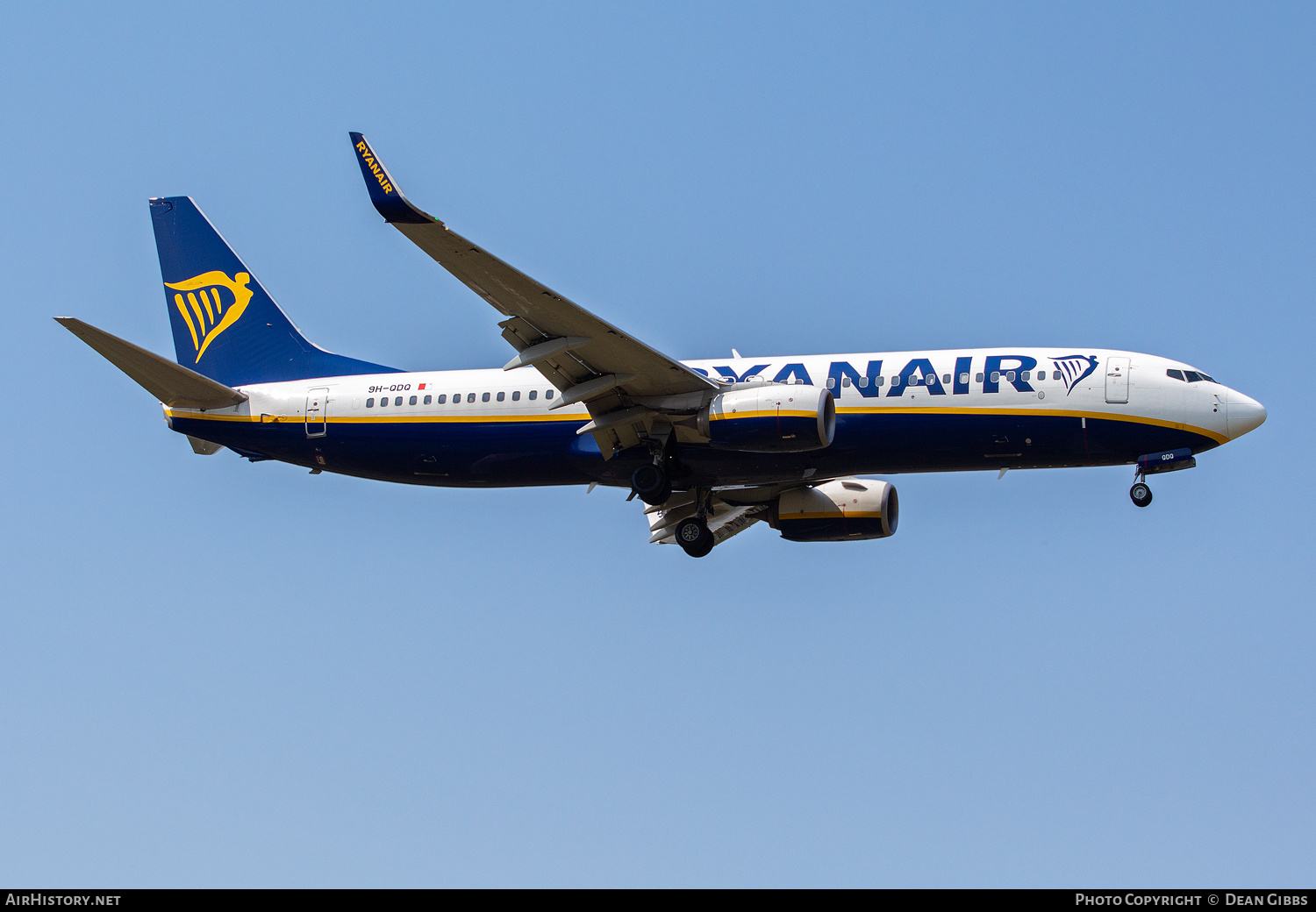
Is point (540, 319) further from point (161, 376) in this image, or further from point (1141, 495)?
point (1141, 495)

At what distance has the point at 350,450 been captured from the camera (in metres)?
37.9

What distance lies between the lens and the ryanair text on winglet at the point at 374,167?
27250mm

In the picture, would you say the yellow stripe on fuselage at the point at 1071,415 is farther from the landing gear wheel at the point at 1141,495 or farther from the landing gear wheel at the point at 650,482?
the landing gear wheel at the point at 650,482

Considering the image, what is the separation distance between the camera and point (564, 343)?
32.8m

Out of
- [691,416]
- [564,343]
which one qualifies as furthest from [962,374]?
[564,343]

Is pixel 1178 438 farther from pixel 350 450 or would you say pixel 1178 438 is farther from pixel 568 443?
pixel 350 450

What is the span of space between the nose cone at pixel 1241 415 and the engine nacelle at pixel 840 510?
9.18 metres

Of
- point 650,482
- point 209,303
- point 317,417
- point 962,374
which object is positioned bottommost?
point 650,482

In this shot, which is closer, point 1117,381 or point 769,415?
point 769,415

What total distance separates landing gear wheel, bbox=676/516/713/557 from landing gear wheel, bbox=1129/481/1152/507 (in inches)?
428

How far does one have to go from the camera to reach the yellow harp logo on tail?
41.5 meters

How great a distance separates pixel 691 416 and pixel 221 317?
1470 cm

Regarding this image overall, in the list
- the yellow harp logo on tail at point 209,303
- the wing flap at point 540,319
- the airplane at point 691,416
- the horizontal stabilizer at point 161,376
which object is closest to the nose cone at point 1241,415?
the airplane at point 691,416

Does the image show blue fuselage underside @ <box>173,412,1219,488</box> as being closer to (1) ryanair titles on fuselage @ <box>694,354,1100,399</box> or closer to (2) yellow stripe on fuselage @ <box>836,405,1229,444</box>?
(2) yellow stripe on fuselage @ <box>836,405,1229,444</box>
